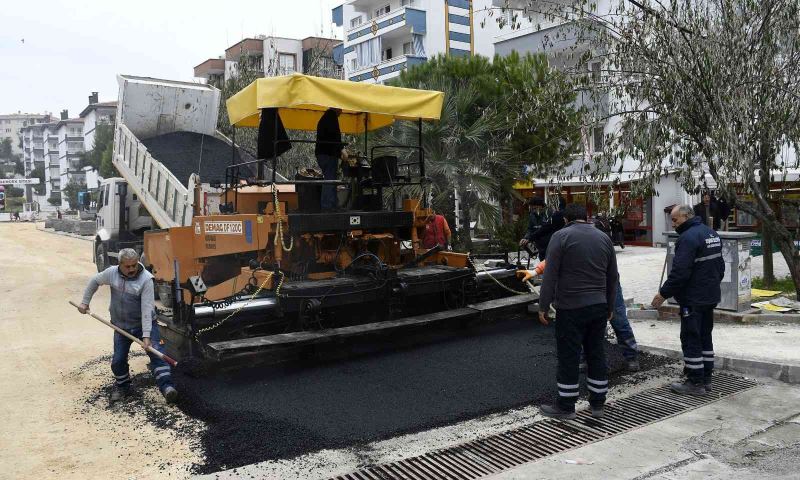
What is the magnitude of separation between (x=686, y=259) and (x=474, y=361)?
2.22 metres

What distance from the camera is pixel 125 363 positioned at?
588cm

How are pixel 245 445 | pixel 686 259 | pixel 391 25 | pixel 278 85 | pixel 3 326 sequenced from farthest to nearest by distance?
pixel 391 25
pixel 3 326
pixel 278 85
pixel 686 259
pixel 245 445

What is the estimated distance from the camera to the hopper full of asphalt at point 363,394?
4.73 metres

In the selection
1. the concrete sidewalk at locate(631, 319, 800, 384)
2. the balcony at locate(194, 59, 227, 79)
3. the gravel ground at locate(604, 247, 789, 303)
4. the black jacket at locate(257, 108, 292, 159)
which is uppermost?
the balcony at locate(194, 59, 227, 79)

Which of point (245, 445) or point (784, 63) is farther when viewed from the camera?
point (784, 63)

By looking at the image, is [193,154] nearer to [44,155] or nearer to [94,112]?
[94,112]

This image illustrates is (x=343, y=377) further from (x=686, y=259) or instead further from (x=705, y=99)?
(x=705, y=99)

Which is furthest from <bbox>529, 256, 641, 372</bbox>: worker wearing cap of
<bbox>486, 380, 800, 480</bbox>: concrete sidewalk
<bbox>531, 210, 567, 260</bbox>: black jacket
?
<bbox>531, 210, 567, 260</bbox>: black jacket

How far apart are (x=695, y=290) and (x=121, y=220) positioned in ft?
38.4

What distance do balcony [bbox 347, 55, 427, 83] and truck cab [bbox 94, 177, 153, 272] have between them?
18.9 metres

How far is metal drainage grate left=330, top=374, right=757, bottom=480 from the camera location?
4.20 meters

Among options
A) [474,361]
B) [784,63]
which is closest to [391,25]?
[784,63]

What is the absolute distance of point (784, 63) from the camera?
8.77 m

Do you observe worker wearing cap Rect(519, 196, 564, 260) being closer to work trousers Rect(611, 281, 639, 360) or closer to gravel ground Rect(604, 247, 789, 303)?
work trousers Rect(611, 281, 639, 360)
